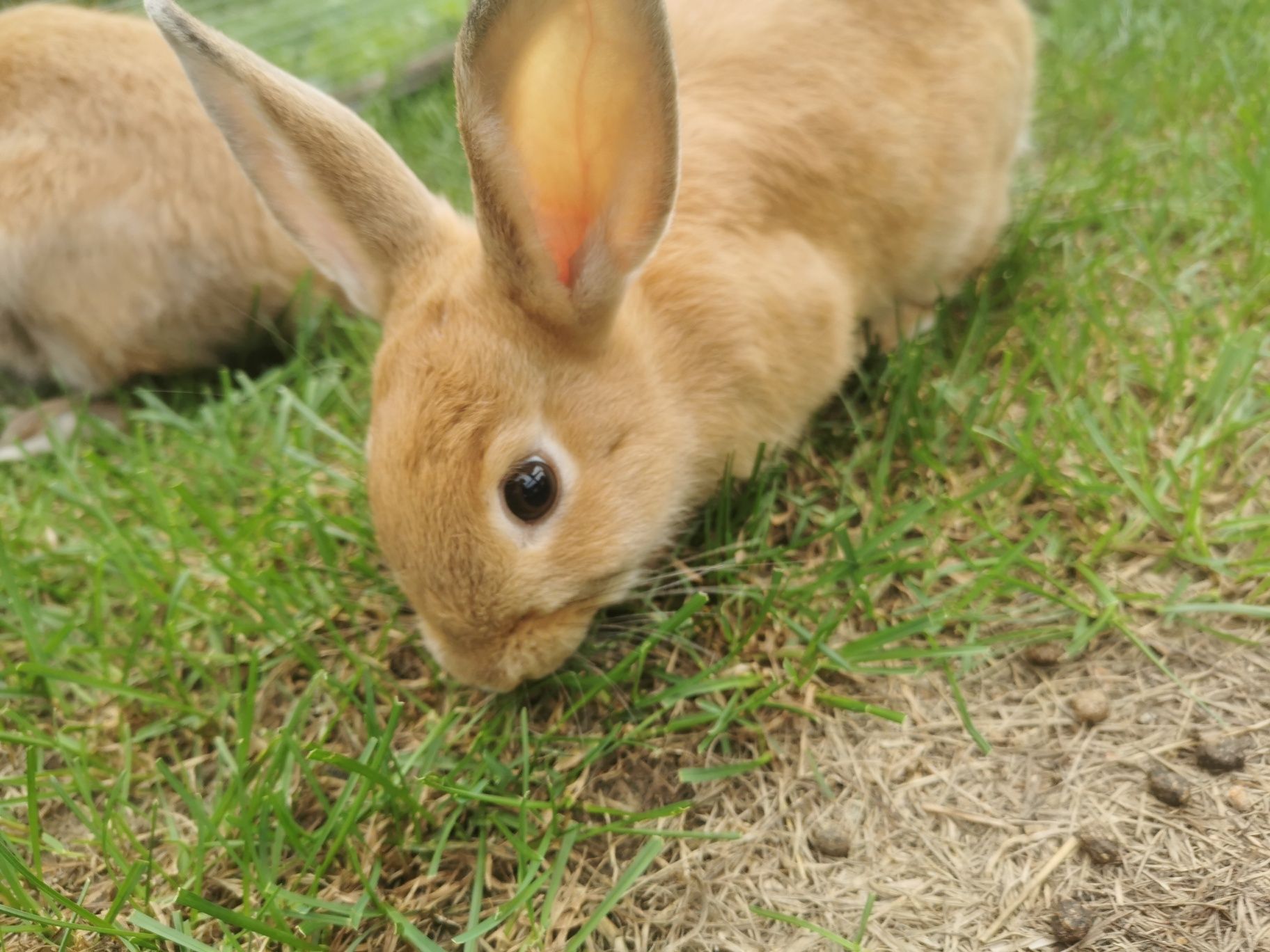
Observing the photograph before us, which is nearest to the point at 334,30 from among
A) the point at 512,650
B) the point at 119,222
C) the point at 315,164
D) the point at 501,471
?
the point at 119,222

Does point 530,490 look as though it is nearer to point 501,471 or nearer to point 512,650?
point 501,471

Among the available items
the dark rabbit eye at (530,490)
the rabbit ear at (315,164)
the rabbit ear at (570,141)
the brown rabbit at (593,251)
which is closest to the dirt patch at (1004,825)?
the brown rabbit at (593,251)

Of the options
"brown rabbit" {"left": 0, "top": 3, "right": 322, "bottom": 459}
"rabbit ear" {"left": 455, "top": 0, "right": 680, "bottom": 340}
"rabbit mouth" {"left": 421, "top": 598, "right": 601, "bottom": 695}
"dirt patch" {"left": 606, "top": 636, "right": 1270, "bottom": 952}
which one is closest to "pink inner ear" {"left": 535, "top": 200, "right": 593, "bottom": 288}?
"rabbit ear" {"left": 455, "top": 0, "right": 680, "bottom": 340}

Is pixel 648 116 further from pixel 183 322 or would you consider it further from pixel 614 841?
pixel 183 322

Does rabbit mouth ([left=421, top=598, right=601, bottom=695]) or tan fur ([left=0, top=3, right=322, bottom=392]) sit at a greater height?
tan fur ([left=0, top=3, right=322, bottom=392])

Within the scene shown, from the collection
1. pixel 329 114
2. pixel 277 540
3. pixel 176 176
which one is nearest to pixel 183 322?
pixel 176 176

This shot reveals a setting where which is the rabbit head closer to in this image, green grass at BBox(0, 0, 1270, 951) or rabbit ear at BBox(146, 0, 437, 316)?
rabbit ear at BBox(146, 0, 437, 316)

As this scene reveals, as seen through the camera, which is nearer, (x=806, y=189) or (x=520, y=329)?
(x=520, y=329)
